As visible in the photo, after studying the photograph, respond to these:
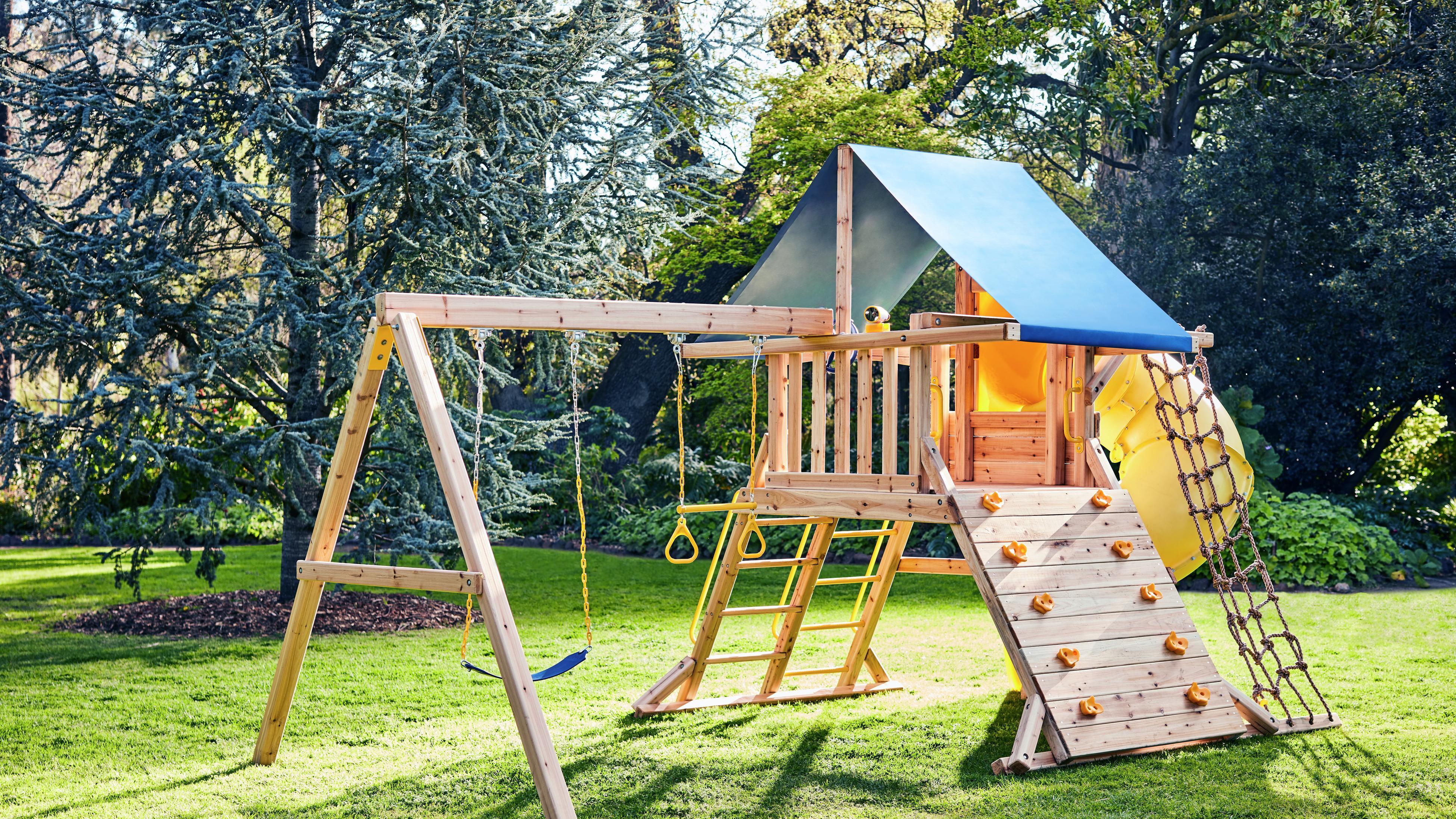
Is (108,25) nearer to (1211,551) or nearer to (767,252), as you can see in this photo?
(767,252)

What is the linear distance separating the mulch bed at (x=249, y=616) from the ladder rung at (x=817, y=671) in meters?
3.99

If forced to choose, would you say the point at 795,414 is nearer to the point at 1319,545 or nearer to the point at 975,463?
the point at 975,463

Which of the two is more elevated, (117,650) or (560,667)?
(560,667)

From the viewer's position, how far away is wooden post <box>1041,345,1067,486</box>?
6.07 metres

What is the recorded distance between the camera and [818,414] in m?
6.45

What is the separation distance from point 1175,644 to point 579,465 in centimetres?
296

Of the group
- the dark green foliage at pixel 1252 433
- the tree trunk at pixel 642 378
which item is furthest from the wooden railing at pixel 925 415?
the tree trunk at pixel 642 378

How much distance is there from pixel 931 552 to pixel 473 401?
5731 millimetres

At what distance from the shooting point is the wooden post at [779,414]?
6445 millimetres

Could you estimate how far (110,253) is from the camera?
8789mm

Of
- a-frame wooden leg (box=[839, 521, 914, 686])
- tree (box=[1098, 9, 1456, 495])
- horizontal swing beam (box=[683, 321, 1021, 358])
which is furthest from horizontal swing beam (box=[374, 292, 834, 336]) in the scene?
tree (box=[1098, 9, 1456, 495])

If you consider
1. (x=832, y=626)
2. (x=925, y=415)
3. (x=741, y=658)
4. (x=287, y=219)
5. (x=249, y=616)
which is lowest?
(x=249, y=616)

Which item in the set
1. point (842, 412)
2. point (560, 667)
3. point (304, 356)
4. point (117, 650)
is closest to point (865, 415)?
point (842, 412)

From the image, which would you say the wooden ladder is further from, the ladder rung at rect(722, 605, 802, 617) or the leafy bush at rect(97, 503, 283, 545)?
the leafy bush at rect(97, 503, 283, 545)
